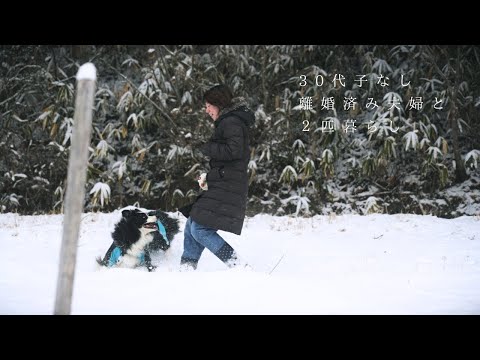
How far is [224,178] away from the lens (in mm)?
3963

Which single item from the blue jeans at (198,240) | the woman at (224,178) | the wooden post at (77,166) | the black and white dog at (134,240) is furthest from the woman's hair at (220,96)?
the wooden post at (77,166)

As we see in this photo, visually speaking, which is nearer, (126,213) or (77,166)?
(77,166)

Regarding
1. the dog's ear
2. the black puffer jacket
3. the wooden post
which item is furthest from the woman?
the wooden post

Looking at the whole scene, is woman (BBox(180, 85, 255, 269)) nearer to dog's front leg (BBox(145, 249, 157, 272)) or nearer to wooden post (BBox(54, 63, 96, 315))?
dog's front leg (BBox(145, 249, 157, 272))

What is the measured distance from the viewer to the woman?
12.7 feet

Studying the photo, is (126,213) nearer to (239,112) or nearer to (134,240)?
(134,240)

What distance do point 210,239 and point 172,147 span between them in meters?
5.70

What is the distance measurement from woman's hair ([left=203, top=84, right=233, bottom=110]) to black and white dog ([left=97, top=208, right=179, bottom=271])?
1.25 m

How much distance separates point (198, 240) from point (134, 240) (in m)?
0.71

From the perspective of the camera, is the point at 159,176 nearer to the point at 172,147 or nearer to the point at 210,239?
the point at 172,147

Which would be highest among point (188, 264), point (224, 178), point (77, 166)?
point (77, 166)

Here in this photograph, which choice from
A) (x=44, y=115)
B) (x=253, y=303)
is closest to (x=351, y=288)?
(x=253, y=303)

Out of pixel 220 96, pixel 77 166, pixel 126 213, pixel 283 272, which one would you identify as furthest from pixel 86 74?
pixel 283 272

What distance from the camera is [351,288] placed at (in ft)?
12.7
